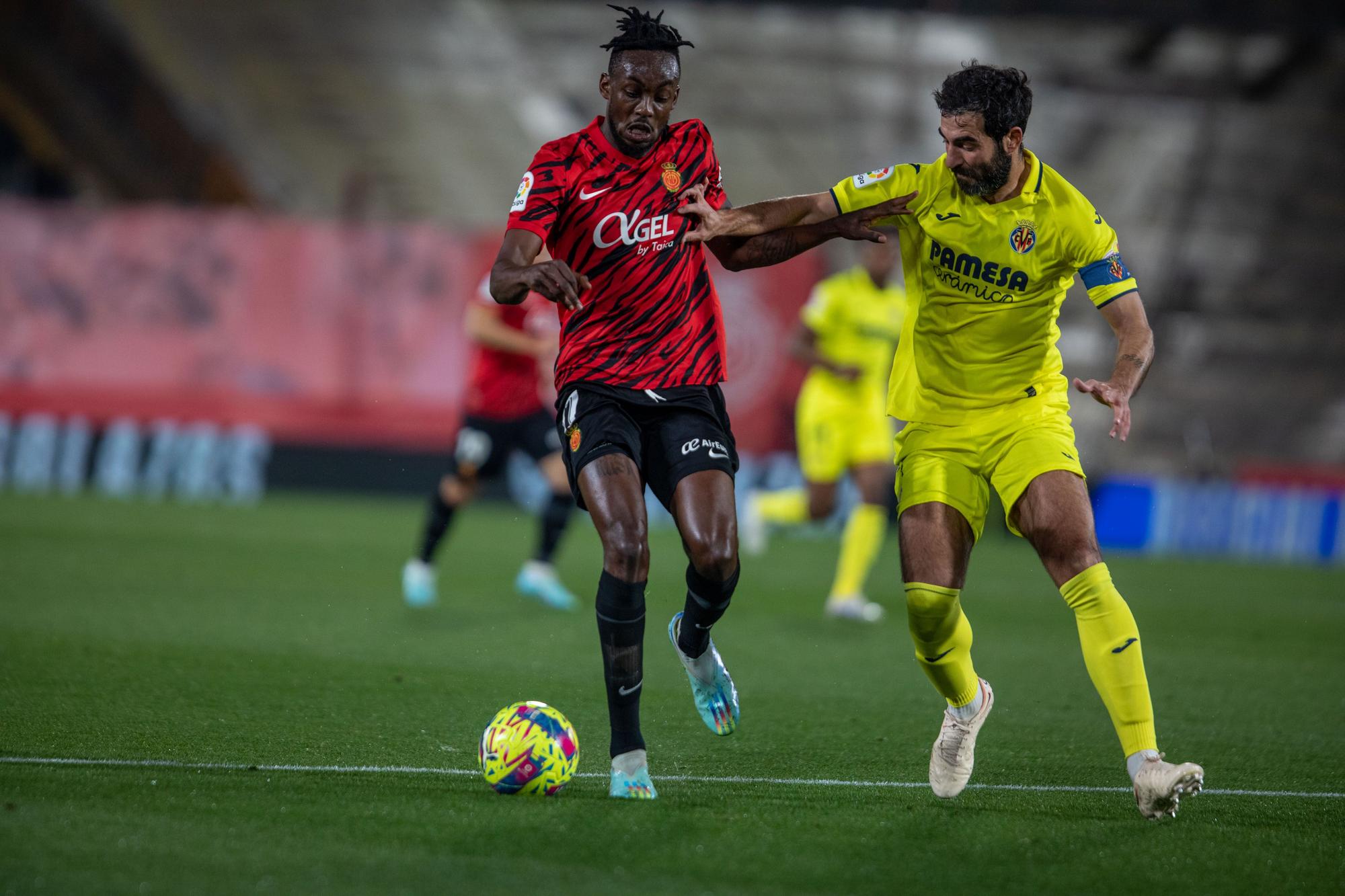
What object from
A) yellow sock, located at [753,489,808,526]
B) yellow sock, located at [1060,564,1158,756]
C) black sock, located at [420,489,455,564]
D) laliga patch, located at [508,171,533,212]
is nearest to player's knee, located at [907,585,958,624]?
yellow sock, located at [1060,564,1158,756]

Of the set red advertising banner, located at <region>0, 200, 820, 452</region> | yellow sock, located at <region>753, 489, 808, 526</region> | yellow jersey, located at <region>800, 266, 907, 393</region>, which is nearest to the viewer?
yellow jersey, located at <region>800, 266, 907, 393</region>

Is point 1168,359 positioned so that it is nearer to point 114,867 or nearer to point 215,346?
point 215,346

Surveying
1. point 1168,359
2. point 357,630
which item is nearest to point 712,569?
point 357,630

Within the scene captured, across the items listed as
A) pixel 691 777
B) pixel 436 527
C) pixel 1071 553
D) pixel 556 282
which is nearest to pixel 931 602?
pixel 1071 553

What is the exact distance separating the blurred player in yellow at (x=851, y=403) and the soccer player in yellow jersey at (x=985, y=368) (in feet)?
14.4

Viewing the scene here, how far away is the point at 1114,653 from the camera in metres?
4.82

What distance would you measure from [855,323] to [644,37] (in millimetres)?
5487

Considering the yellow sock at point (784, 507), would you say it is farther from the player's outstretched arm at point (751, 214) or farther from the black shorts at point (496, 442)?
the player's outstretched arm at point (751, 214)

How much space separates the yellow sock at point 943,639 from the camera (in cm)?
496

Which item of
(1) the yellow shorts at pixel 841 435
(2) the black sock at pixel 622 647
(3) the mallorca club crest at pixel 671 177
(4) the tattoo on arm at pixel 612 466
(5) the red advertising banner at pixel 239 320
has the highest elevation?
(5) the red advertising banner at pixel 239 320

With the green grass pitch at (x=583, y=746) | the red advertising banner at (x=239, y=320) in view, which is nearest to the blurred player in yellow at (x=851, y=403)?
the green grass pitch at (x=583, y=746)

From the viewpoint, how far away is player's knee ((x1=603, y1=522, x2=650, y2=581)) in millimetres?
4742

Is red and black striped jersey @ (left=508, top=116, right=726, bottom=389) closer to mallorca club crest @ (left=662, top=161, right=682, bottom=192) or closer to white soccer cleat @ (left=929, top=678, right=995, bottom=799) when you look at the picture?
mallorca club crest @ (left=662, top=161, right=682, bottom=192)

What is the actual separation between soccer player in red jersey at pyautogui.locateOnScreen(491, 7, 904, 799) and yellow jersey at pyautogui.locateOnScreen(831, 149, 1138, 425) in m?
0.14
